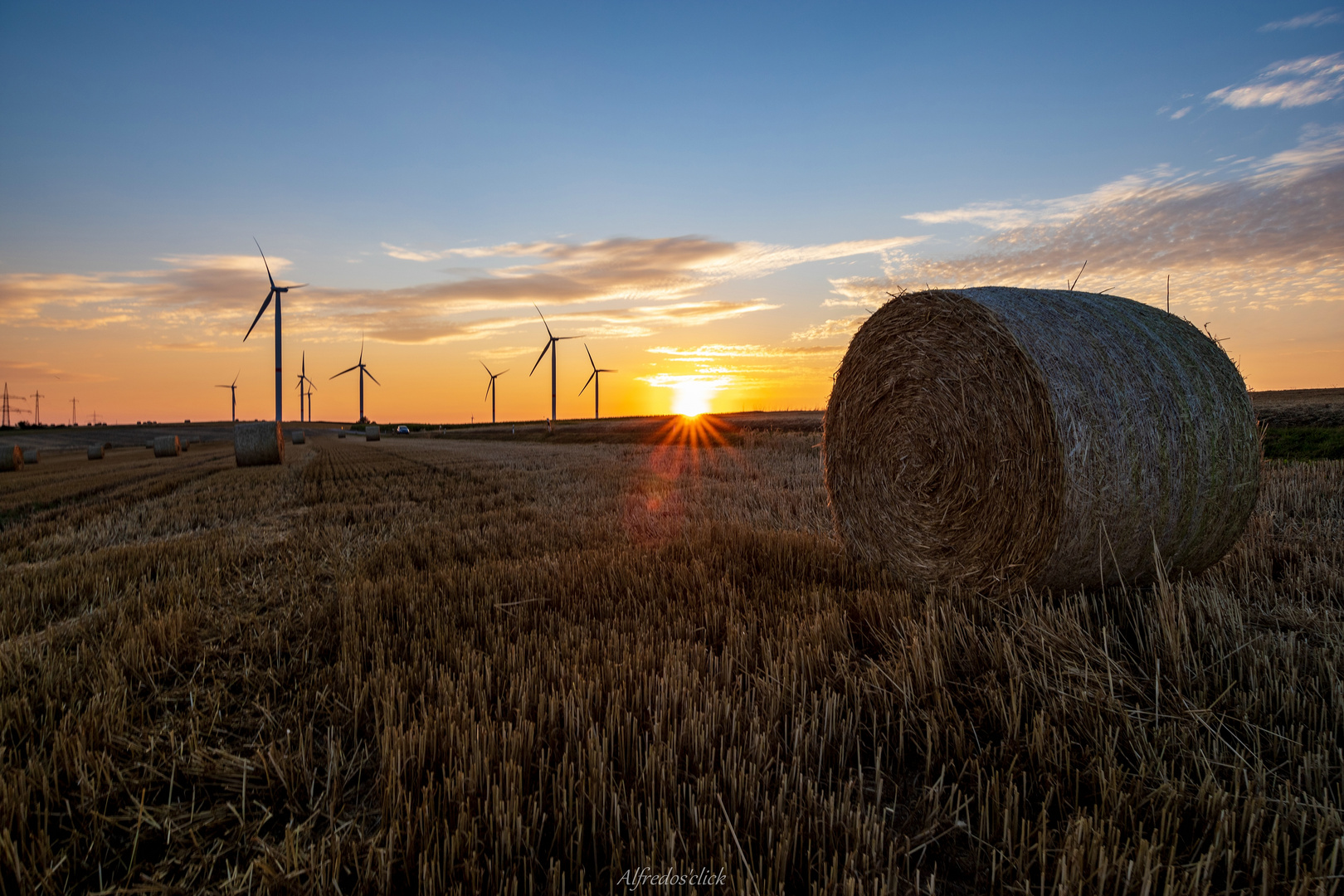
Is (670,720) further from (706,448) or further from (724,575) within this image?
(706,448)

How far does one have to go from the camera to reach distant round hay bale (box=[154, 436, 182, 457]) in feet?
128

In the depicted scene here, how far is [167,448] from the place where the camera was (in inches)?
1569

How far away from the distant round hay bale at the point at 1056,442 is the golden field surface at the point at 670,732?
0.37 meters

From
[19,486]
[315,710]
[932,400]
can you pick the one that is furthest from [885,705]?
[19,486]

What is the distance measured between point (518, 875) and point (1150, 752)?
2412mm

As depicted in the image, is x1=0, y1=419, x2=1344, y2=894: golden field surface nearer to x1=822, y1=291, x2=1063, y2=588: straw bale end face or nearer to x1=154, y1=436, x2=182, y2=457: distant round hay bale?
x1=822, y1=291, x2=1063, y2=588: straw bale end face

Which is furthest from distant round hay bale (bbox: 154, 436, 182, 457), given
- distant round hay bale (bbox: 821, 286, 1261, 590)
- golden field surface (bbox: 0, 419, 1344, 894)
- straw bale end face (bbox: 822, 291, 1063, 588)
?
distant round hay bale (bbox: 821, 286, 1261, 590)

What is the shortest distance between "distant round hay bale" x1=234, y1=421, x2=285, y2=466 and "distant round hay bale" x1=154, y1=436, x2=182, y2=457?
54.5 feet

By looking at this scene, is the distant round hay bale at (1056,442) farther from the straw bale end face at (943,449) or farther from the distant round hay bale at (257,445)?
the distant round hay bale at (257,445)

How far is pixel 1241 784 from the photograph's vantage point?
2494 millimetres

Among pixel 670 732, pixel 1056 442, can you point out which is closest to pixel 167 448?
pixel 670 732

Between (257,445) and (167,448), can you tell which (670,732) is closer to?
(257,445)

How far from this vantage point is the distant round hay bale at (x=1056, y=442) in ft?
14.8

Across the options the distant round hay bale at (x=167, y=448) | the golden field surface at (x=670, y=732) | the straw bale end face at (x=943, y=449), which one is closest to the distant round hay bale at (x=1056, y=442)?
the straw bale end face at (x=943, y=449)
